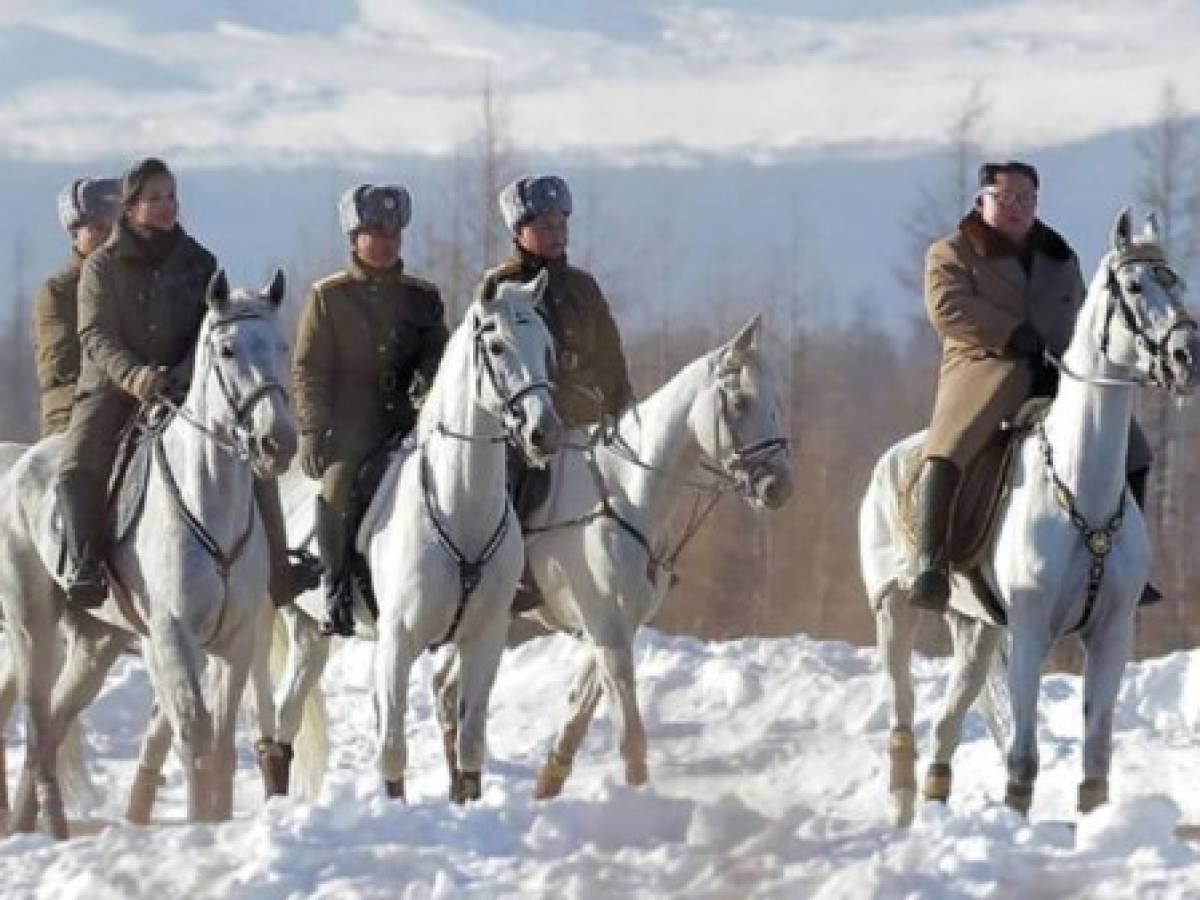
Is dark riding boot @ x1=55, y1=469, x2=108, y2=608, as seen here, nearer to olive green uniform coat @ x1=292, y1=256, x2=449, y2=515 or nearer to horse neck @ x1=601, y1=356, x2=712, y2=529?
olive green uniform coat @ x1=292, y1=256, x2=449, y2=515

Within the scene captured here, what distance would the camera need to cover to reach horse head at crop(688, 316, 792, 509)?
14156 millimetres

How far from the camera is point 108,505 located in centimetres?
1230

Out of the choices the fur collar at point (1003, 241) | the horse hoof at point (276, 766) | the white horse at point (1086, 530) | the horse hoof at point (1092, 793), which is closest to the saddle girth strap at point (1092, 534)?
the white horse at point (1086, 530)

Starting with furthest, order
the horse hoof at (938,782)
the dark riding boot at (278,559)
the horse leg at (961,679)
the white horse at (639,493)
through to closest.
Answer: the white horse at (639,493) < the horse leg at (961,679) < the horse hoof at (938,782) < the dark riding boot at (278,559)

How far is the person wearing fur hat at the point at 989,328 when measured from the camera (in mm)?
12492

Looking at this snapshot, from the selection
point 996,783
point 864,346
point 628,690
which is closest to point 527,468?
point 628,690

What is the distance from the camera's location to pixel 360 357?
1325cm

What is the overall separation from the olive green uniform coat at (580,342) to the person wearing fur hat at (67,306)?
2.20 meters

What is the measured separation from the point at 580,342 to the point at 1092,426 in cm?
348

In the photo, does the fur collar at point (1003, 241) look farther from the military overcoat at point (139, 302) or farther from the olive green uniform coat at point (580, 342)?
the military overcoat at point (139, 302)

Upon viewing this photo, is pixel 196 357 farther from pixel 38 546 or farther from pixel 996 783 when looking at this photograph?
pixel 996 783

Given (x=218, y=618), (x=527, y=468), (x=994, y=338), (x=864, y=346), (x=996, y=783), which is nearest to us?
(x=218, y=618)

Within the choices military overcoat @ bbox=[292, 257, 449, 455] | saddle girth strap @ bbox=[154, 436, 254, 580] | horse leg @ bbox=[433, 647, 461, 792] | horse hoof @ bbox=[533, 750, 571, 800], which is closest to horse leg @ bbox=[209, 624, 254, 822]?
saddle girth strap @ bbox=[154, 436, 254, 580]

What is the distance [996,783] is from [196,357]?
7610 mm
